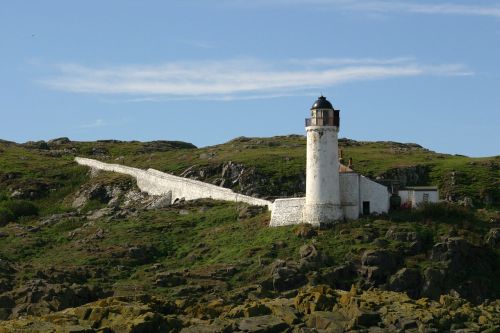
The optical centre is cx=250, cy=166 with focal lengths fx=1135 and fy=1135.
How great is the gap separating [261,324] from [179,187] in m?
50.0

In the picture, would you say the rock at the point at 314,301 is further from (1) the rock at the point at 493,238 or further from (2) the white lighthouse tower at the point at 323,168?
(2) the white lighthouse tower at the point at 323,168

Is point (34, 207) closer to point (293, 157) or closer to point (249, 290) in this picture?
point (293, 157)

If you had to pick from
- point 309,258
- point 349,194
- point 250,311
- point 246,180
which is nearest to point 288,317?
point 250,311

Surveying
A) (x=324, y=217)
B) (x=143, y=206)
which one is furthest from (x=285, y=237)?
(x=143, y=206)

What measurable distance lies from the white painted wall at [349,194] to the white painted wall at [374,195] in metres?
0.49

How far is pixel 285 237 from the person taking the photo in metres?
77.6

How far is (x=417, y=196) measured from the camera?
81.2 m

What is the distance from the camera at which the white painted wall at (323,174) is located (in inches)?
3066

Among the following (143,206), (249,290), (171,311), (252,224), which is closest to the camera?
(171,311)

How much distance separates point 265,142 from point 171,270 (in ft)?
216

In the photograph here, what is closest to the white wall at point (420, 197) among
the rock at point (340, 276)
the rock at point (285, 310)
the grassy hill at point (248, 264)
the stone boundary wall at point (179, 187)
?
the grassy hill at point (248, 264)

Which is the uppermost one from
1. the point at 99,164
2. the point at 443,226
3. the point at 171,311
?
the point at 99,164

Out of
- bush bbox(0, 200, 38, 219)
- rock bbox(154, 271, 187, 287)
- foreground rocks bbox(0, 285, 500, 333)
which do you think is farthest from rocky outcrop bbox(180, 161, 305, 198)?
foreground rocks bbox(0, 285, 500, 333)

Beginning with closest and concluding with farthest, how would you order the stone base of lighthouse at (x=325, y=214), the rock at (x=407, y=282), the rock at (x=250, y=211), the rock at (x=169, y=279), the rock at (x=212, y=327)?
1. the rock at (x=212, y=327)
2. the rock at (x=407, y=282)
3. the rock at (x=169, y=279)
4. the stone base of lighthouse at (x=325, y=214)
5. the rock at (x=250, y=211)
